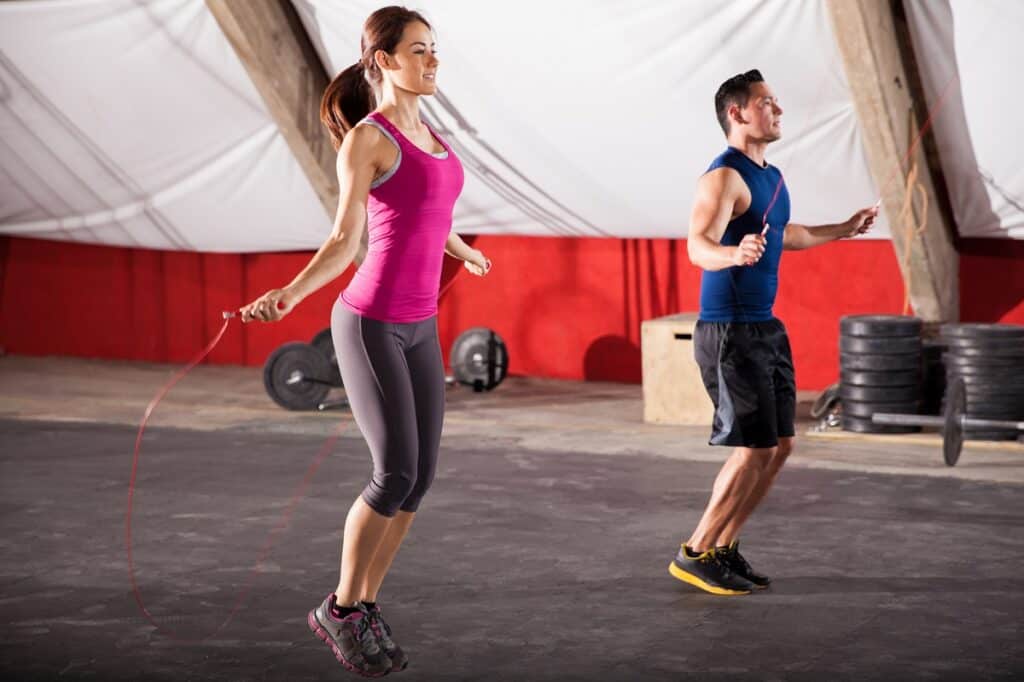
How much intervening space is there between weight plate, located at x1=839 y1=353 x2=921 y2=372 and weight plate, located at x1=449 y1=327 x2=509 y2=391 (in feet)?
7.59

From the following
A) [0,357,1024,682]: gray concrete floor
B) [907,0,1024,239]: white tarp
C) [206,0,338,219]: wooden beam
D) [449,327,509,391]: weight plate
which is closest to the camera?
[0,357,1024,682]: gray concrete floor

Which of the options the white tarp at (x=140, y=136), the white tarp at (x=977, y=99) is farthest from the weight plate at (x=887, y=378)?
the white tarp at (x=140, y=136)

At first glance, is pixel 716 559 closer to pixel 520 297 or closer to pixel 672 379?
pixel 672 379

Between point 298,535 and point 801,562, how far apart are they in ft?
5.47

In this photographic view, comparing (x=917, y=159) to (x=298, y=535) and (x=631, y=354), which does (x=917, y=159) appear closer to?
(x=631, y=354)

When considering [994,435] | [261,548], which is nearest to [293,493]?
[261,548]

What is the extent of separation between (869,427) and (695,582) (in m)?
2.90

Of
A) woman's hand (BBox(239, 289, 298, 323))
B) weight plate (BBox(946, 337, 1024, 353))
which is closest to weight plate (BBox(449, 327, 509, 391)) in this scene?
weight plate (BBox(946, 337, 1024, 353))

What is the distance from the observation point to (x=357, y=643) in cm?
338

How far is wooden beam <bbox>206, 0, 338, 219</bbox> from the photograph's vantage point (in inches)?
A: 276

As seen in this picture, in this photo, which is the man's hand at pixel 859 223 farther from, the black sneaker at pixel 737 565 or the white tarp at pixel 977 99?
the white tarp at pixel 977 99

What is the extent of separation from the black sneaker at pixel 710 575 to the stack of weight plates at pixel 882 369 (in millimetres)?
2853

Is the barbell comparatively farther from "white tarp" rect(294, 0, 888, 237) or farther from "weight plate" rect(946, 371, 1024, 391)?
"white tarp" rect(294, 0, 888, 237)

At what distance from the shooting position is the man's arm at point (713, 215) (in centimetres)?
370
